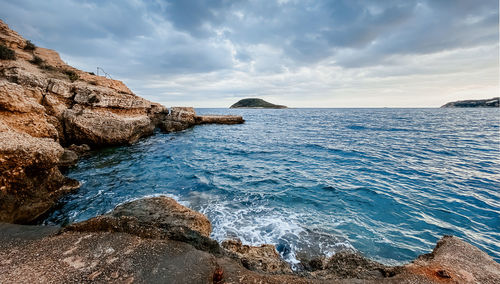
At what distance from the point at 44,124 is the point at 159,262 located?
44.7 ft

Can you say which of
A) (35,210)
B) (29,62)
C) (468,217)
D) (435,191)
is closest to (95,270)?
(35,210)

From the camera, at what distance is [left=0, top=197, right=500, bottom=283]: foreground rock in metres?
2.97

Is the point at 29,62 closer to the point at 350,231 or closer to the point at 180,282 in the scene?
the point at 180,282

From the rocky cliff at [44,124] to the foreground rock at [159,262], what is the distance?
3807 millimetres

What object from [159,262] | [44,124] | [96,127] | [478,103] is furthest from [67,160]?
[478,103]

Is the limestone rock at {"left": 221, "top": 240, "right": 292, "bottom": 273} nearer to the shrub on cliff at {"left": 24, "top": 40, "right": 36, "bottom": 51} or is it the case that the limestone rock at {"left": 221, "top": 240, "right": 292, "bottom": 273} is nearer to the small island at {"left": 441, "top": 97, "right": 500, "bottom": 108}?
the shrub on cliff at {"left": 24, "top": 40, "right": 36, "bottom": 51}

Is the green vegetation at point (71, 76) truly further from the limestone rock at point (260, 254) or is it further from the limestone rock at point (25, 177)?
the limestone rock at point (260, 254)

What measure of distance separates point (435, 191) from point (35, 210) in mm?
16454

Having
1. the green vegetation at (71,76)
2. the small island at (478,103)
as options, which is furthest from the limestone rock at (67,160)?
the small island at (478,103)

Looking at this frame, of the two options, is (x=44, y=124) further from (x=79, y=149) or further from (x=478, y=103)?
(x=478, y=103)

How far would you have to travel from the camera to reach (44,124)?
11.3 metres

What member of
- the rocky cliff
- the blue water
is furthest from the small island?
the rocky cliff

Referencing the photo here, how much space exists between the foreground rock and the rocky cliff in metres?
3.81

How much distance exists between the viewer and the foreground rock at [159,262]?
2.97 m
